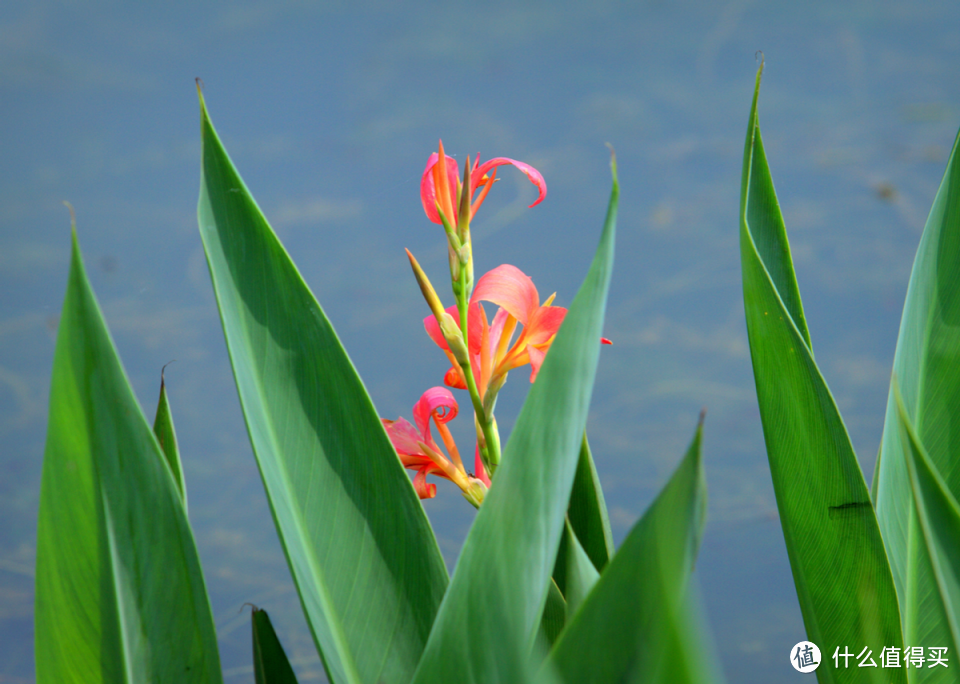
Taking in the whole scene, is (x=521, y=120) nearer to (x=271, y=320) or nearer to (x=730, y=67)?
(x=730, y=67)

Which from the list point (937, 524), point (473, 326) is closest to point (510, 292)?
point (473, 326)

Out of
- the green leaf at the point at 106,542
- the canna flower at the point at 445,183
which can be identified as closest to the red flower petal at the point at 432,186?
the canna flower at the point at 445,183

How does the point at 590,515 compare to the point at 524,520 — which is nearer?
the point at 524,520

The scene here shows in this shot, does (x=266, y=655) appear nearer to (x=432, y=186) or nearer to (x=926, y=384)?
(x=432, y=186)

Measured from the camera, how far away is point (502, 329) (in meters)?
0.23

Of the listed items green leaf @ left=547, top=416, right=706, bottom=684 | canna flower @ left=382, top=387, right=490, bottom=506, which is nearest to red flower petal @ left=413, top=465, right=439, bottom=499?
canna flower @ left=382, top=387, right=490, bottom=506

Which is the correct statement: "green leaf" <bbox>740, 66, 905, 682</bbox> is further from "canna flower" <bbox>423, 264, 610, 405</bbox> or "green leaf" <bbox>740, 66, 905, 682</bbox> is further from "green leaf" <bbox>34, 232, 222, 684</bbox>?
"green leaf" <bbox>34, 232, 222, 684</bbox>

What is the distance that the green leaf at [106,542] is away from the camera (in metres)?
0.15

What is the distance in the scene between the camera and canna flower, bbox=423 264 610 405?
0.64 feet

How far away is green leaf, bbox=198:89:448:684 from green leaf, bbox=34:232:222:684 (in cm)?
3

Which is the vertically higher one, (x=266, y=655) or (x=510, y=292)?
(x=510, y=292)

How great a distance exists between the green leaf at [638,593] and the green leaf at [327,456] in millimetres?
69

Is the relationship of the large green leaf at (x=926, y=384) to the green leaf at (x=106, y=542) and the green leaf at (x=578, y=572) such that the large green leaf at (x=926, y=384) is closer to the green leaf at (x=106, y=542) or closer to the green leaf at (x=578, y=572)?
the green leaf at (x=578, y=572)

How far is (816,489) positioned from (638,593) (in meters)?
0.12
